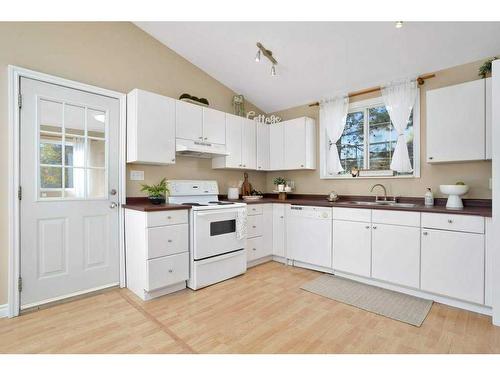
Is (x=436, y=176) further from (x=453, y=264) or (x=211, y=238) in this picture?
(x=211, y=238)

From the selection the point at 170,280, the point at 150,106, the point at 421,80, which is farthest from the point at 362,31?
the point at 170,280

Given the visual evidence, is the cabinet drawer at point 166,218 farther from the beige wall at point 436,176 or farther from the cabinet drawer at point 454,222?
the cabinet drawer at point 454,222

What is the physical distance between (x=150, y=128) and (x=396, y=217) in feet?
9.01

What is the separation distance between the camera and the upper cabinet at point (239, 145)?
3581mm

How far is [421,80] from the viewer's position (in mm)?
2922

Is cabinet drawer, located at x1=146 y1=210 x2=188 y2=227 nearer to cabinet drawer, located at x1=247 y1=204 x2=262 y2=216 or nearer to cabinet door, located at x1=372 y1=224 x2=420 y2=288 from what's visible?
cabinet drawer, located at x1=247 y1=204 x2=262 y2=216

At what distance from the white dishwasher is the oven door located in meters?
0.75

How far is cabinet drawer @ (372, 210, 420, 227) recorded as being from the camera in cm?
248

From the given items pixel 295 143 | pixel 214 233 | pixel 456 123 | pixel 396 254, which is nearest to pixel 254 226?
pixel 214 233

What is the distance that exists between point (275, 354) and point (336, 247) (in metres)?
1.68

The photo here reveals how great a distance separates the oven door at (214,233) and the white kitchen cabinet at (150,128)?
0.79 m

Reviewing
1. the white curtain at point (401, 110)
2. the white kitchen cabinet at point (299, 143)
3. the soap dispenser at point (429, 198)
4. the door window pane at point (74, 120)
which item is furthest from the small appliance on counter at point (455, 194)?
the door window pane at point (74, 120)

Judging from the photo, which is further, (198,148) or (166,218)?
(198,148)

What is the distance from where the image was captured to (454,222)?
7.43 ft
